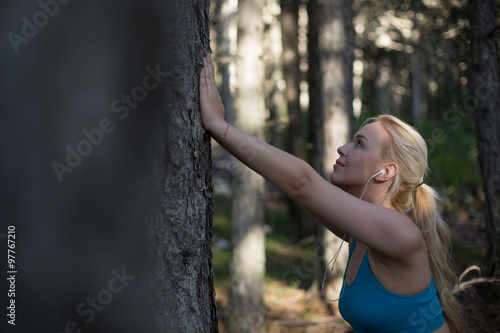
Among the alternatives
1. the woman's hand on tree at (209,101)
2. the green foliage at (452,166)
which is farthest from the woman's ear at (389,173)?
the green foliage at (452,166)

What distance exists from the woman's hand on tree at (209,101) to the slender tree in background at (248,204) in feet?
15.6

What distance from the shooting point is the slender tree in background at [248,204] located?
23.6ft

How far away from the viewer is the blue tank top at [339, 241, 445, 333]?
234cm

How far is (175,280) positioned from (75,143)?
75 centimetres

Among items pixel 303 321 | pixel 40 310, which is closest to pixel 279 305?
pixel 303 321

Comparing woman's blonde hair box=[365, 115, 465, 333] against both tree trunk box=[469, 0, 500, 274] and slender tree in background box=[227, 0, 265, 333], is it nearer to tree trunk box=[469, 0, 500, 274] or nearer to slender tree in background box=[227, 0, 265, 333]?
tree trunk box=[469, 0, 500, 274]

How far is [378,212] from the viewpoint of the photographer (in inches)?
83.7

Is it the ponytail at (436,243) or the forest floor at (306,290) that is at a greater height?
the ponytail at (436,243)

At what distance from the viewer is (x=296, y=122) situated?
473 inches

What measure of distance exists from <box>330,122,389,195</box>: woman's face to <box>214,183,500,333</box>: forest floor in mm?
2258

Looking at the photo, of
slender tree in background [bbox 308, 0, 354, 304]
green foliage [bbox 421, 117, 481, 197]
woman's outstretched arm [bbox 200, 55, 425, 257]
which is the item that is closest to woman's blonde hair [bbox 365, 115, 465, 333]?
woman's outstretched arm [bbox 200, 55, 425, 257]

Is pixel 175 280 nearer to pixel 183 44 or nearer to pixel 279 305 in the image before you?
pixel 183 44

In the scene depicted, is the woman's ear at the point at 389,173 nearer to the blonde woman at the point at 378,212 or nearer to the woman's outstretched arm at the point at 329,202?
the blonde woman at the point at 378,212

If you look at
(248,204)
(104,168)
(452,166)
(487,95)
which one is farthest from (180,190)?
(452,166)
